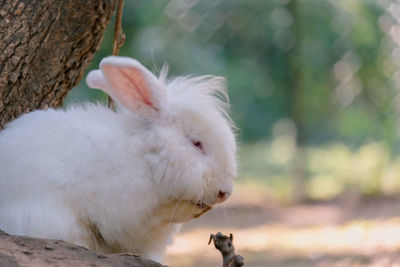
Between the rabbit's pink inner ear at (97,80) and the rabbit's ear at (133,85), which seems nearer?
the rabbit's ear at (133,85)

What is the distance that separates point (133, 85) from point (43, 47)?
95 cm

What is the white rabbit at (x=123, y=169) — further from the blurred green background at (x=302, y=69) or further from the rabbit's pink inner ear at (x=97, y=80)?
the blurred green background at (x=302, y=69)

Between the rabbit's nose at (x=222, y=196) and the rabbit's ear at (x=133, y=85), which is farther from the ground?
the rabbit's ear at (x=133, y=85)

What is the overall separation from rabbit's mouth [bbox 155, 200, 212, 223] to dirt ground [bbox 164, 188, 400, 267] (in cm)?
247

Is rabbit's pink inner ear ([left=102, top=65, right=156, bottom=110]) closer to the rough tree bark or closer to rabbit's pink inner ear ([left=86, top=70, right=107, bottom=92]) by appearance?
rabbit's pink inner ear ([left=86, top=70, right=107, bottom=92])

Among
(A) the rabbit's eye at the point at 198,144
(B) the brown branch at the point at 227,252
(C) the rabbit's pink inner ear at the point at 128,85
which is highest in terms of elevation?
(C) the rabbit's pink inner ear at the point at 128,85

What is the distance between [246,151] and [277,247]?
480 cm

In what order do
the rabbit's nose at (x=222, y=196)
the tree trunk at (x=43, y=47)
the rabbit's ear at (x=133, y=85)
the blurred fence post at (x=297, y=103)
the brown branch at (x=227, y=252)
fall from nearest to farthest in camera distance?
the brown branch at (x=227, y=252)
the rabbit's ear at (x=133, y=85)
the rabbit's nose at (x=222, y=196)
the tree trunk at (x=43, y=47)
the blurred fence post at (x=297, y=103)

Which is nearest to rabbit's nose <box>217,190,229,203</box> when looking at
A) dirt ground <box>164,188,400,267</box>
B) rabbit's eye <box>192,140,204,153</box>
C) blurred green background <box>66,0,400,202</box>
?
rabbit's eye <box>192,140,204,153</box>

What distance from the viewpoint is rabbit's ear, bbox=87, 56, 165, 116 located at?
339 cm

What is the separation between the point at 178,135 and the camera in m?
3.51

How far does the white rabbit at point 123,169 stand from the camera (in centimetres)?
342

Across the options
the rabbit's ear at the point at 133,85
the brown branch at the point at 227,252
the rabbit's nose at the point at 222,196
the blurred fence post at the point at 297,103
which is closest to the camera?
the brown branch at the point at 227,252

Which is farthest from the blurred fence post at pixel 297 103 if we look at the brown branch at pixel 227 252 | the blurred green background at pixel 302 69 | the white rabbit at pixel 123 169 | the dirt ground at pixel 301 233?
the brown branch at pixel 227 252
